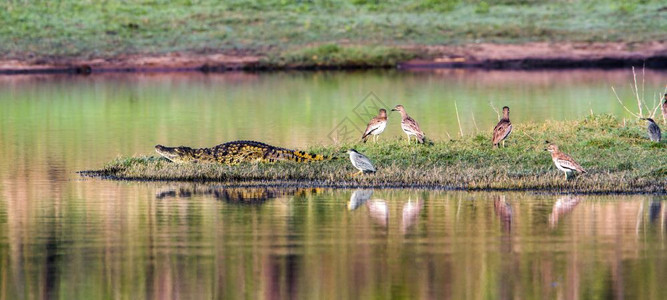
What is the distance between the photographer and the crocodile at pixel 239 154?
2355 centimetres

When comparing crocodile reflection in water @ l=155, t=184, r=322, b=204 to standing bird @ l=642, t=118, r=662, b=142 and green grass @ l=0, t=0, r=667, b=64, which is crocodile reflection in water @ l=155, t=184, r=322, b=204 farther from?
green grass @ l=0, t=0, r=667, b=64

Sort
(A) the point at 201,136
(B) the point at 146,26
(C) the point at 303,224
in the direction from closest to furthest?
1. (C) the point at 303,224
2. (A) the point at 201,136
3. (B) the point at 146,26

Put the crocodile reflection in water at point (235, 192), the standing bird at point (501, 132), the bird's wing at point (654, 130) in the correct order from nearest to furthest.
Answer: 1. the crocodile reflection in water at point (235, 192)
2. the standing bird at point (501, 132)
3. the bird's wing at point (654, 130)

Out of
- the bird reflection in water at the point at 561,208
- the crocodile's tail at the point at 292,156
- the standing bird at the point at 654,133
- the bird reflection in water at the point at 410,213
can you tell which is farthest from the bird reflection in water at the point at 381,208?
the standing bird at the point at 654,133

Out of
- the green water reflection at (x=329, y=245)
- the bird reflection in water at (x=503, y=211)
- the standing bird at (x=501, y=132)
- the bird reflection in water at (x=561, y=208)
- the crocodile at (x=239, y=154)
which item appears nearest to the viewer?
the green water reflection at (x=329, y=245)

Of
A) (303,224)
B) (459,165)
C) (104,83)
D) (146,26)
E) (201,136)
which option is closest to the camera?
(303,224)

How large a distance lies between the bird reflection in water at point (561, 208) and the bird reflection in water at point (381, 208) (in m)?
1.65

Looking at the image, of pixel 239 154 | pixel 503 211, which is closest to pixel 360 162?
pixel 239 154

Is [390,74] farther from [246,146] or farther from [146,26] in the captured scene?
[246,146]

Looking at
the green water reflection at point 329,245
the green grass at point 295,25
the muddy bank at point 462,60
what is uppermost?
the green grass at point 295,25

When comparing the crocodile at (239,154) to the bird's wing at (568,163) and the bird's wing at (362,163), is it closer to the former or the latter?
the bird's wing at (362,163)

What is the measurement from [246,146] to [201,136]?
1020 cm

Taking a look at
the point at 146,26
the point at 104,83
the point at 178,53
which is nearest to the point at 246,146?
the point at 104,83

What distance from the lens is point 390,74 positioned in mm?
58219
